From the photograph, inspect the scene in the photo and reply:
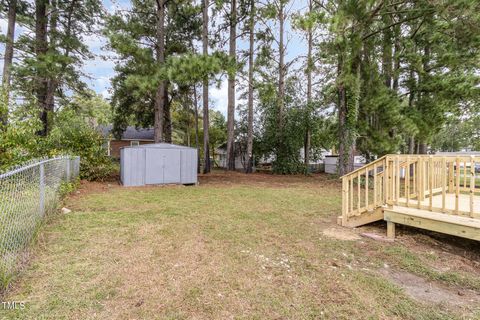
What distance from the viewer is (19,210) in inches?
125

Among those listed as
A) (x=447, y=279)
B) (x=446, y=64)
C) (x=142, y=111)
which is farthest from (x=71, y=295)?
(x=142, y=111)

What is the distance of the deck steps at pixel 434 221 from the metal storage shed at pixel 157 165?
7287 mm

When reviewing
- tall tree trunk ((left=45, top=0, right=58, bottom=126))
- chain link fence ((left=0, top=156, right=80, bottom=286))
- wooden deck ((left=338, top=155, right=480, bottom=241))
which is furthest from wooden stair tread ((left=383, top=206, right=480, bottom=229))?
tall tree trunk ((left=45, top=0, right=58, bottom=126))

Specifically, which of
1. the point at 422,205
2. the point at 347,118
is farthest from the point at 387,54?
the point at 422,205

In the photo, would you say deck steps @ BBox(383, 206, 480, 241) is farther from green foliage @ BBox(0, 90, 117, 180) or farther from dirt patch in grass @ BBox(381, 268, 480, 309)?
green foliage @ BBox(0, 90, 117, 180)

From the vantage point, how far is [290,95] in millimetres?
15797

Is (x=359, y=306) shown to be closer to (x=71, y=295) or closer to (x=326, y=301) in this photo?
(x=326, y=301)

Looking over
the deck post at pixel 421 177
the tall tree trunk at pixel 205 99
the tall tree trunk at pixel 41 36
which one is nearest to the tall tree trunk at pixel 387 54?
the tall tree trunk at pixel 205 99

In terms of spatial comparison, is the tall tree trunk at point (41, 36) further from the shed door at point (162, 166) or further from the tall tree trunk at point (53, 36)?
the shed door at point (162, 166)

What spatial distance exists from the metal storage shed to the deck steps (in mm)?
7287

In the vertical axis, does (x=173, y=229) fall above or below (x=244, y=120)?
below

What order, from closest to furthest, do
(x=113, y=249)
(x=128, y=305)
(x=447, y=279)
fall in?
(x=128, y=305), (x=447, y=279), (x=113, y=249)

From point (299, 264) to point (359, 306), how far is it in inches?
33.8

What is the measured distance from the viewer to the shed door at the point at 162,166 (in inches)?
345
